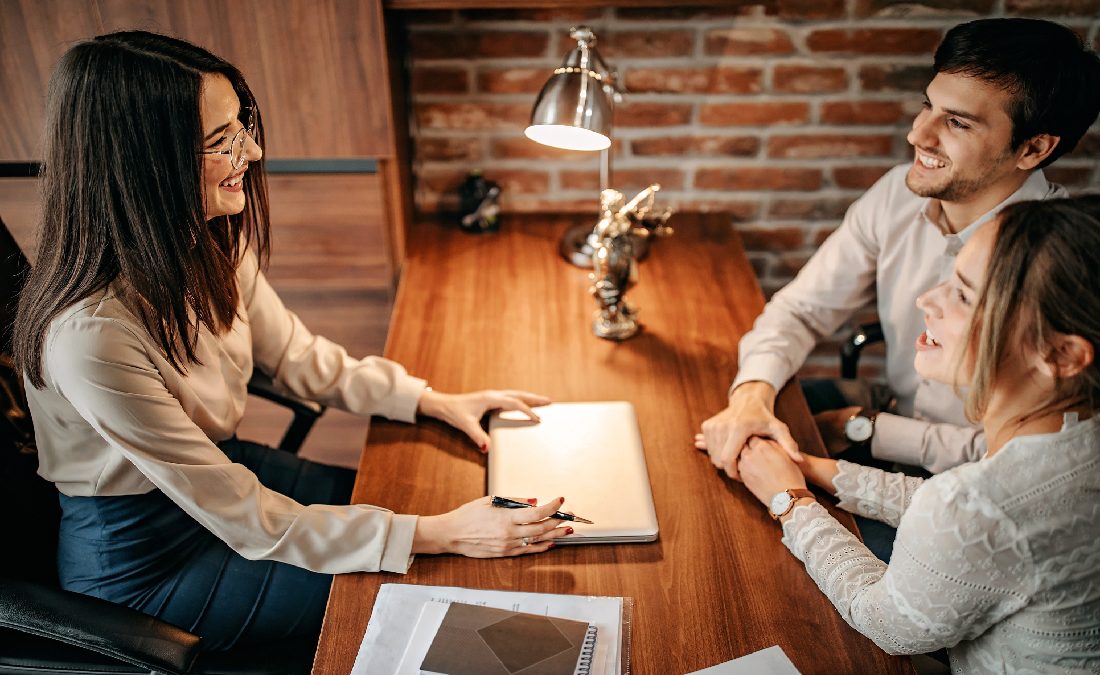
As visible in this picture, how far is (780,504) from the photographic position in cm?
109

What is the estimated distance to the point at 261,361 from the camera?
1457mm

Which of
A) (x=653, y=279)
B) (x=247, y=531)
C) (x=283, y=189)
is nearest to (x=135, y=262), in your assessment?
(x=247, y=531)

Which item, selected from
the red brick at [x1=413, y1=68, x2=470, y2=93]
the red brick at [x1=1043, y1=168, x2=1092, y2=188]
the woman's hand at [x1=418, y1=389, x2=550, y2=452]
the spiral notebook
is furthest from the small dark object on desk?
the red brick at [x1=1043, y1=168, x2=1092, y2=188]

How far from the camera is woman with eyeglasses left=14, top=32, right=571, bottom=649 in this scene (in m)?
0.99

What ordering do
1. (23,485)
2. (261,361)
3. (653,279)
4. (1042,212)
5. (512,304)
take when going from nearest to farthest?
(1042,212)
(23,485)
(261,361)
(512,304)
(653,279)

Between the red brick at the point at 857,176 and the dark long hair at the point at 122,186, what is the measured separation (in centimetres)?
159

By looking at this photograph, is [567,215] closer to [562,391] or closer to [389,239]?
[389,239]

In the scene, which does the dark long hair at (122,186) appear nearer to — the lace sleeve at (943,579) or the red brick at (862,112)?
the lace sleeve at (943,579)

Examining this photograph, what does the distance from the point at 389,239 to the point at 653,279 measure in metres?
0.65

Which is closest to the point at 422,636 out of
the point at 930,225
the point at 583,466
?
the point at 583,466

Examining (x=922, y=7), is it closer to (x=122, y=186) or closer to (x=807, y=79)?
(x=807, y=79)

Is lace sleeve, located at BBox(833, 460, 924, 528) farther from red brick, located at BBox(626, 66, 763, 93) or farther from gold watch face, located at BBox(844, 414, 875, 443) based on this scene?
red brick, located at BBox(626, 66, 763, 93)

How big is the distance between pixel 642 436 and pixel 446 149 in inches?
42.1

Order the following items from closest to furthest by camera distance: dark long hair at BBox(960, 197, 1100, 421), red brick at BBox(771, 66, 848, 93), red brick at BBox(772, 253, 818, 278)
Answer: dark long hair at BBox(960, 197, 1100, 421)
red brick at BBox(771, 66, 848, 93)
red brick at BBox(772, 253, 818, 278)
